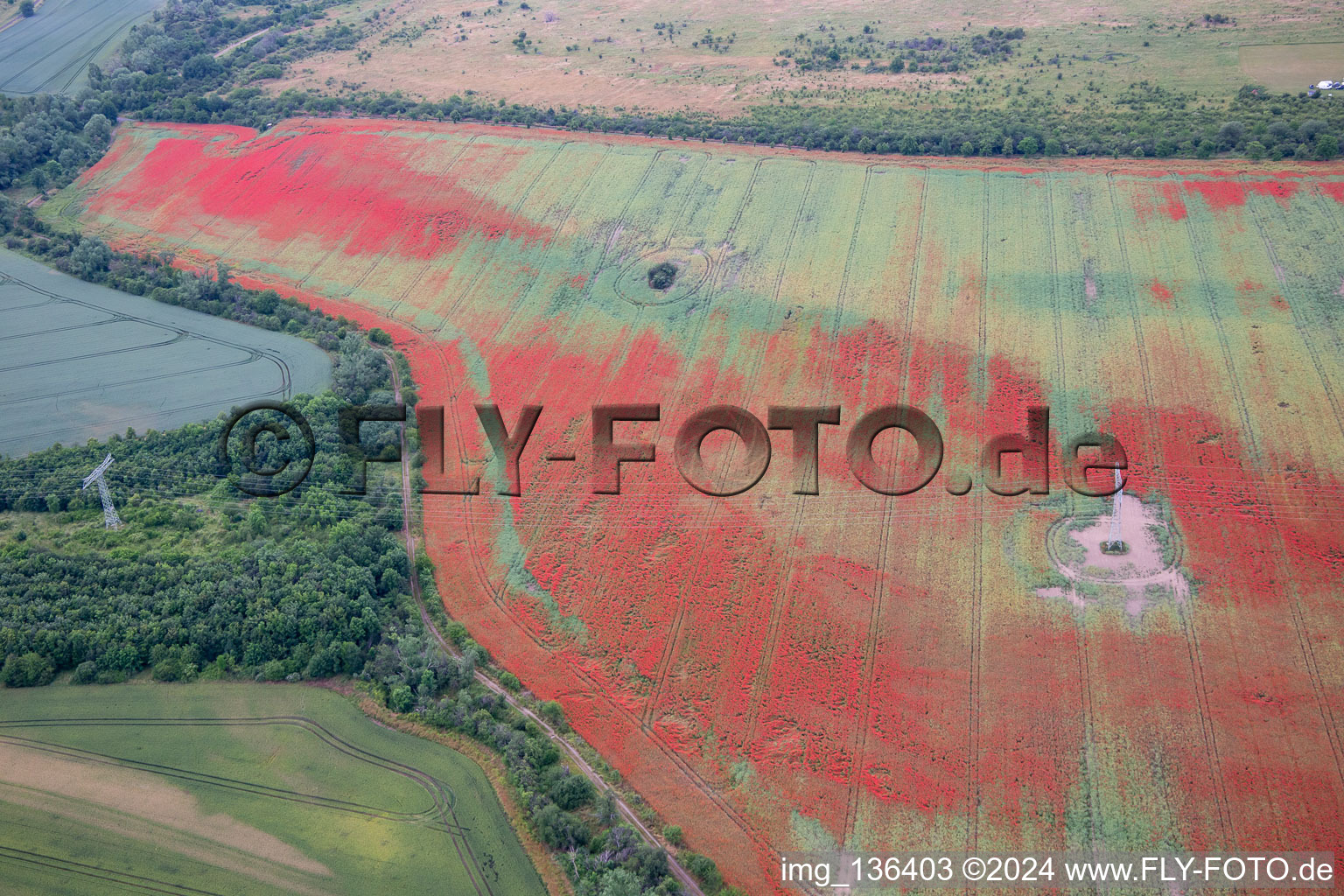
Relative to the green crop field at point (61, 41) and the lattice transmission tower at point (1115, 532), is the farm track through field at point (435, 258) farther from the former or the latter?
the green crop field at point (61, 41)

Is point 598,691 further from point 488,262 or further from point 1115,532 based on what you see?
point 488,262

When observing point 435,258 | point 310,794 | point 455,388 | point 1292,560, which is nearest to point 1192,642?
point 1292,560

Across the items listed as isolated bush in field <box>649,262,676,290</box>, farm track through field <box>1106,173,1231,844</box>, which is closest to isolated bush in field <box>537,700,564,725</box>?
farm track through field <box>1106,173,1231,844</box>

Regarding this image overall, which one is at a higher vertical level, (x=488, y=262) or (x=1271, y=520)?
(x=488, y=262)

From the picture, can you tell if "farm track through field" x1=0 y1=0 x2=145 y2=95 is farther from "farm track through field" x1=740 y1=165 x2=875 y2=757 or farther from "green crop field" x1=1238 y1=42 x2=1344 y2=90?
"green crop field" x1=1238 y1=42 x2=1344 y2=90

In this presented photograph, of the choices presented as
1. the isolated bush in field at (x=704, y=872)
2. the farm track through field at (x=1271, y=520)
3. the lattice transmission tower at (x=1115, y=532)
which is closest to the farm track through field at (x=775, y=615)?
the isolated bush in field at (x=704, y=872)
